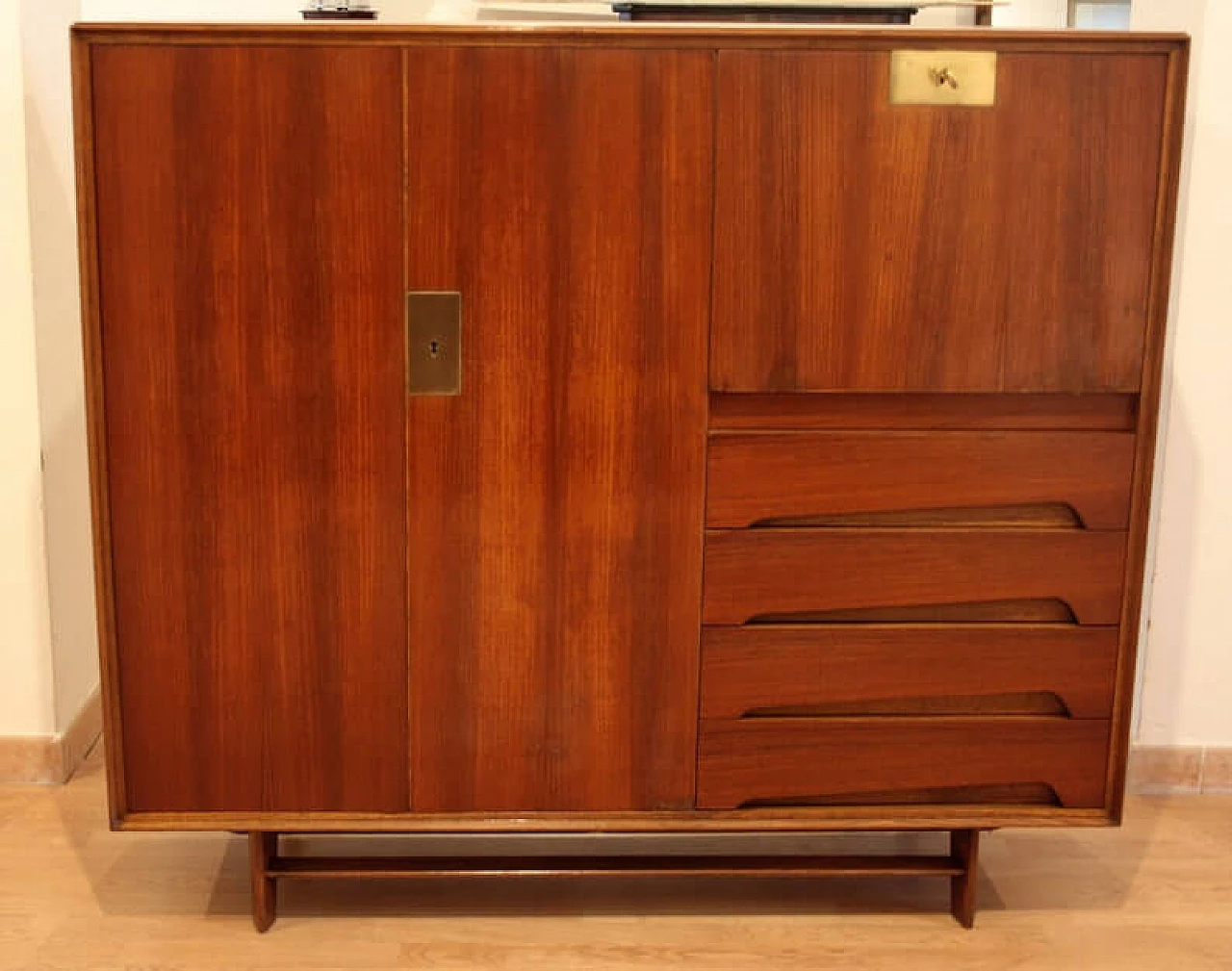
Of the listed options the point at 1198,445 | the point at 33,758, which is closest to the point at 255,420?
the point at 33,758

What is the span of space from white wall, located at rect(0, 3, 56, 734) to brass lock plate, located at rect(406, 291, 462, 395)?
2.98ft

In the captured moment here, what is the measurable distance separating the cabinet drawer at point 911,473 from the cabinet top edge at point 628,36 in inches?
19.3

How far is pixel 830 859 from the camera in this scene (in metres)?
2.00

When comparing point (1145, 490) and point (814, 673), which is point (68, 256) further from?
point (1145, 490)

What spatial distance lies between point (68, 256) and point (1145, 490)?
1826mm

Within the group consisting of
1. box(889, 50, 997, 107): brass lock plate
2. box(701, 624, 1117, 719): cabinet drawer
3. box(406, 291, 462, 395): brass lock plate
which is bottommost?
box(701, 624, 1117, 719): cabinet drawer

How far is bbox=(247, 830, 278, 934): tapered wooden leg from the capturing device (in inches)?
75.0

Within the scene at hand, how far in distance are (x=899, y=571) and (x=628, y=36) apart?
775 mm

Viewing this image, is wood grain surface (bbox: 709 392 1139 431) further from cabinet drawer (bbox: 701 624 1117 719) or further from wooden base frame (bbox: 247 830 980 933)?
wooden base frame (bbox: 247 830 980 933)

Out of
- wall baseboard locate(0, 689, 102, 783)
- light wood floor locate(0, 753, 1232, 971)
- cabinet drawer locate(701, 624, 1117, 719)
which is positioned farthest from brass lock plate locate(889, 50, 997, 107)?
wall baseboard locate(0, 689, 102, 783)

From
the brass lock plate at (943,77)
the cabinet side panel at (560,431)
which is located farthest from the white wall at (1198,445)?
the cabinet side panel at (560,431)

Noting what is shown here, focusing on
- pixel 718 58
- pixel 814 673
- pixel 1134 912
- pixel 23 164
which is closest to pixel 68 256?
pixel 23 164

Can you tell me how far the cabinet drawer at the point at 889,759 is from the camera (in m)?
1.83

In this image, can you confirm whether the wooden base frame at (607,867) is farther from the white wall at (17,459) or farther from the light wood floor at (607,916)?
the white wall at (17,459)
